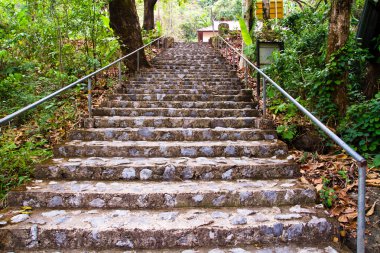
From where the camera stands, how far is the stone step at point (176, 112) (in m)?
5.77

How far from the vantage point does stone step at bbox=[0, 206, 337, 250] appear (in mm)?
2889

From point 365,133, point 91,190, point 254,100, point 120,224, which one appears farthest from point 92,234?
point 254,100

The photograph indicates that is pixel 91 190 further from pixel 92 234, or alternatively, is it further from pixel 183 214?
pixel 183 214

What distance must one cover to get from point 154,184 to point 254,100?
3.48 meters

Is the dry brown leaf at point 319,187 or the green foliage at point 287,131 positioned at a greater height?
the green foliage at point 287,131

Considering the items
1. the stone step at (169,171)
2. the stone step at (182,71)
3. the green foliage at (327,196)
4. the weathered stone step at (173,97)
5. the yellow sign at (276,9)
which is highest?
the yellow sign at (276,9)

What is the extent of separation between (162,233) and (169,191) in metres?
0.61

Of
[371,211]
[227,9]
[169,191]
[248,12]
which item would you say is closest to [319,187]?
[371,211]

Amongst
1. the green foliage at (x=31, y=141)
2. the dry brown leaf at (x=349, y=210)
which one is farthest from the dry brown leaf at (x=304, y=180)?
the green foliage at (x=31, y=141)

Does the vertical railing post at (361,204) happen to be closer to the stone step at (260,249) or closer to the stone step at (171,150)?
the stone step at (260,249)

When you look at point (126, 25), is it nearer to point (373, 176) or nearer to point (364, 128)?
point (364, 128)

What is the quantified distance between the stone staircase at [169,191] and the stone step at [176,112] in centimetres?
2

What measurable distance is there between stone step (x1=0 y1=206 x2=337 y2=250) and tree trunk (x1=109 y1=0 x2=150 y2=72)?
21.1 ft

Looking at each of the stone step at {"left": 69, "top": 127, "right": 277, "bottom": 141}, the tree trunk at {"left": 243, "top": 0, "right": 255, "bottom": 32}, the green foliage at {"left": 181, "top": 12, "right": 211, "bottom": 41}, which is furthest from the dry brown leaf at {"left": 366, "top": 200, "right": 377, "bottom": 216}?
the green foliage at {"left": 181, "top": 12, "right": 211, "bottom": 41}
